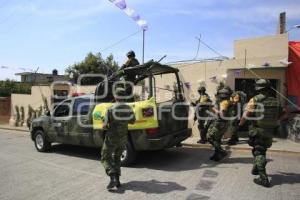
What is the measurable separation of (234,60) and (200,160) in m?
4.45

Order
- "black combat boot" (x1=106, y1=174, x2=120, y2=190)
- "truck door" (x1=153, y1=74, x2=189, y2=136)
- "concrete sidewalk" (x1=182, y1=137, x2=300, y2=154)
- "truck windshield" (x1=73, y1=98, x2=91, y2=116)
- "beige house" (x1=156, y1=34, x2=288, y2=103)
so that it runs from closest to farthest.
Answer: "black combat boot" (x1=106, y1=174, x2=120, y2=190), "truck door" (x1=153, y1=74, x2=189, y2=136), "truck windshield" (x1=73, y1=98, x2=91, y2=116), "concrete sidewalk" (x1=182, y1=137, x2=300, y2=154), "beige house" (x1=156, y1=34, x2=288, y2=103)

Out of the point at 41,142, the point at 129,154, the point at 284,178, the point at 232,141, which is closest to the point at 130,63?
the point at 129,154

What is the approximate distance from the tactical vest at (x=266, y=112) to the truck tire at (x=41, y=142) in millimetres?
6440

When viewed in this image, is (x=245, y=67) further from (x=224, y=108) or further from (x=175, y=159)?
(x=175, y=159)

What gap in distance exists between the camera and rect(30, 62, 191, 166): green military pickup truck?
26.3 feet

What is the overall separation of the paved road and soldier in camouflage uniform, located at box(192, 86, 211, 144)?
2.87 ft

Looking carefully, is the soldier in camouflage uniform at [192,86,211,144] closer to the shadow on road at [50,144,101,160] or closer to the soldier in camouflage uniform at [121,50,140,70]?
the soldier in camouflage uniform at [121,50,140,70]

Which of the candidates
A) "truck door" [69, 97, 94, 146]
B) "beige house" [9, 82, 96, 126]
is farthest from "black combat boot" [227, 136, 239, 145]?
"beige house" [9, 82, 96, 126]

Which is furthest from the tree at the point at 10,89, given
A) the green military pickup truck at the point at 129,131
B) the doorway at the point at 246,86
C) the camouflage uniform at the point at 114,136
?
the camouflage uniform at the point at 114,136

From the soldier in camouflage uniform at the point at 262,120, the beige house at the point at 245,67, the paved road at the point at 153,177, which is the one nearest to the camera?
the paved road at the point at 153,177

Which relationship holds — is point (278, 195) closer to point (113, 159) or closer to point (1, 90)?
point (113, 159)

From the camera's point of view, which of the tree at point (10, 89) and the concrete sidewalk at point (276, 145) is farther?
the tree at point (10, 89)

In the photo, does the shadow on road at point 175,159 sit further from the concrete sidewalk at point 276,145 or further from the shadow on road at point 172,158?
the concrete sidewalk at point 276,145

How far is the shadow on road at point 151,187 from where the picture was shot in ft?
21.0
